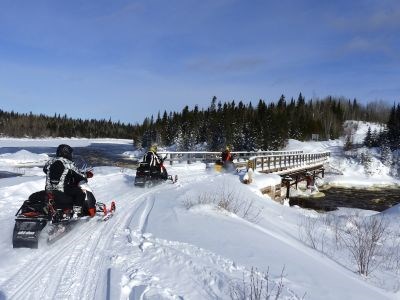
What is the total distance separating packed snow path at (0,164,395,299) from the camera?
5.27 meters

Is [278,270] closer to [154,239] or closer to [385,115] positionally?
[154,239]

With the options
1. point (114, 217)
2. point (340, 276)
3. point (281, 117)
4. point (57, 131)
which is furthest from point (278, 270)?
point (57, 131)

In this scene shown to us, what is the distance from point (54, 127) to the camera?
15662 cm

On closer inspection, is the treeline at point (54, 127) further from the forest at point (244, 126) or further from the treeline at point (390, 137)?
the treeline at point (390, 137)

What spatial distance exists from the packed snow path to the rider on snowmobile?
66cm

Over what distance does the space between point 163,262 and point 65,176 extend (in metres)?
3.13

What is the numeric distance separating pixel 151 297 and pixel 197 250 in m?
2.17

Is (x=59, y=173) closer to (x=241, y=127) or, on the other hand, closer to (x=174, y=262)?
(x=174, y=262)

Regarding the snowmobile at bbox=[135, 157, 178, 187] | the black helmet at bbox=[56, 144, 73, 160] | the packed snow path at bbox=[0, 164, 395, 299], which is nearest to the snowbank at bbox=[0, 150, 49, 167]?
the snowmobile at bbox=[135, 157, 178, 187]

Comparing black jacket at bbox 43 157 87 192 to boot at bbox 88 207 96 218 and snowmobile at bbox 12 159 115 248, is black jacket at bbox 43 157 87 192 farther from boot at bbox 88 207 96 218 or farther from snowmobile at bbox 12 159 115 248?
boot at bbox 88 207 96 218

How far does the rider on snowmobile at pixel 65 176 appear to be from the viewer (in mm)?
8148

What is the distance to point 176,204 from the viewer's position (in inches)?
471

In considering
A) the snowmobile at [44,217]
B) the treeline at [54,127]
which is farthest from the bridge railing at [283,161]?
the treeline at [54,127]

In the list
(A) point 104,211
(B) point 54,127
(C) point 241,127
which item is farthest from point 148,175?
(B) point 54,127
